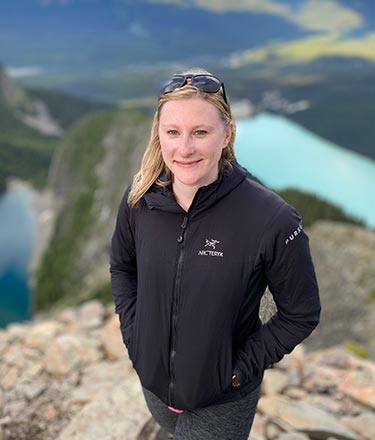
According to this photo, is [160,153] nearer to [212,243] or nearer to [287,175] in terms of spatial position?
[212,243]

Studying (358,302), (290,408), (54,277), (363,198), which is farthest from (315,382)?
(54,277)

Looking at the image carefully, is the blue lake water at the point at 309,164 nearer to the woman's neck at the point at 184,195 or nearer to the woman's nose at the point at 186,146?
the woman's neck at the point at 184,195

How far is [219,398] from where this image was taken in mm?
3264

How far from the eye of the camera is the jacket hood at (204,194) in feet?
9.91

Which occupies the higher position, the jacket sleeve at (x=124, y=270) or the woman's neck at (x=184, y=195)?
the woman's neck at (x=184, y=195)

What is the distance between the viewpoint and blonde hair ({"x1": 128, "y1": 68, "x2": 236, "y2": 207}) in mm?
2883

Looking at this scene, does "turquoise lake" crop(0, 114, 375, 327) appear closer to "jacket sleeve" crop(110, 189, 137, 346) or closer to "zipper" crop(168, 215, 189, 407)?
"jacket sleeve" crop(110, 189, 137, 346)

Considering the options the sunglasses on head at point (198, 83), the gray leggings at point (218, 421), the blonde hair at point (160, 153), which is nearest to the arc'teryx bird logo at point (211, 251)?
the blonde hair at point (160, 153)

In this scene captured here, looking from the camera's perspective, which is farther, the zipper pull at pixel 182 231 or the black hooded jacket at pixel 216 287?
the zipper pull at pixel 182 231

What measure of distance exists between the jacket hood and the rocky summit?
3.44 meters

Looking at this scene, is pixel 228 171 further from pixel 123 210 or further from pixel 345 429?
pixel 345 429

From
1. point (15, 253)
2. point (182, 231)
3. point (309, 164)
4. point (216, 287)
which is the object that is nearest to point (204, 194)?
point (182, 231)

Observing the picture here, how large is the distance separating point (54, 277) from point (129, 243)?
70583 mm

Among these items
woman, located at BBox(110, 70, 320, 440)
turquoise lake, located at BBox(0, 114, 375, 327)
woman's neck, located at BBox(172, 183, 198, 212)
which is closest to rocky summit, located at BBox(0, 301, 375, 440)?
woman, located at BBox(110, 70, 320, 440)
